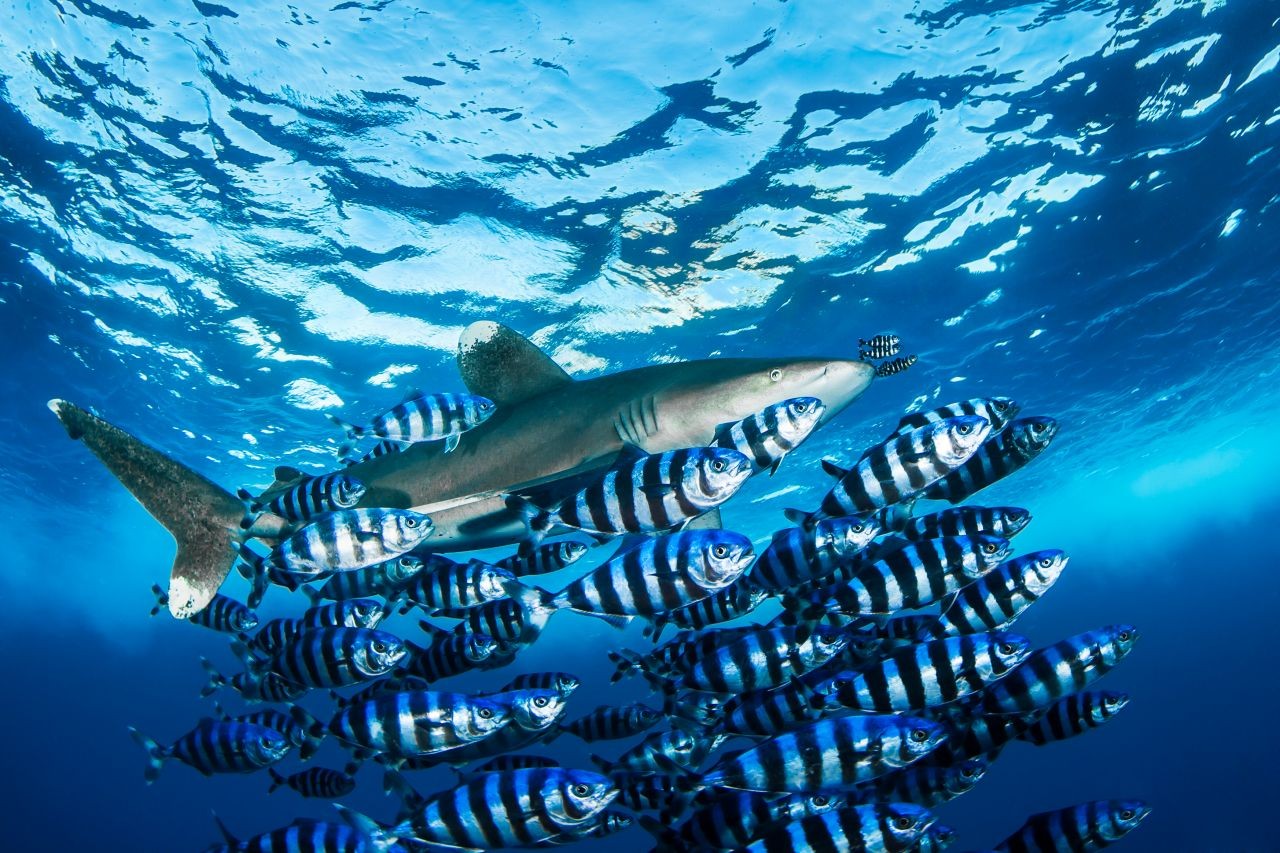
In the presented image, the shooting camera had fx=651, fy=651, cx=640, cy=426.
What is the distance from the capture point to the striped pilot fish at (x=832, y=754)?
10.5 feet

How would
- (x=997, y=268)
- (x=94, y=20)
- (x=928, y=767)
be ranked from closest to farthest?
(x=928, y=767) < (x=94, y=20) < (x=997, y=268)

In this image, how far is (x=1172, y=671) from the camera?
178 feet

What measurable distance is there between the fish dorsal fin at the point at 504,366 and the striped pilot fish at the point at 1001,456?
3570mm

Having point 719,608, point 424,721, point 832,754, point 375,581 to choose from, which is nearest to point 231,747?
point 375,581

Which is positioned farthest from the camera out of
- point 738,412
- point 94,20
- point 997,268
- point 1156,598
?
point 1156,598

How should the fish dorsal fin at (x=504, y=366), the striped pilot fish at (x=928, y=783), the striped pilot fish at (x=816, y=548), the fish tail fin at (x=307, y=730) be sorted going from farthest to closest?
the fish dorsal fin at (x=504, y=366) < the fish tail fin at (x=307, y=730) < the striped pilot fish at (x=928, y=783) < the striped pilot fish at (x=816, y=548)

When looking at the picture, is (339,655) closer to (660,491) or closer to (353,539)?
(353,539)

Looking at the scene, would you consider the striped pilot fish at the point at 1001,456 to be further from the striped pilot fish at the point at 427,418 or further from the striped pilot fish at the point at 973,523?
the striped pilot fish at the point at 427,418

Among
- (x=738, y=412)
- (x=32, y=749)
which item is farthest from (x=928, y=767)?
(x=32, y=749)

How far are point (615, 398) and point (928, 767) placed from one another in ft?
11.4

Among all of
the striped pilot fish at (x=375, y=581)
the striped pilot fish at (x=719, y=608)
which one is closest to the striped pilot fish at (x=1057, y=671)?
the striped pilot fish at (x=719, y=608)

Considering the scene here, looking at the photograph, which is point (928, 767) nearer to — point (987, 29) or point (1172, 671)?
point (987, 29)

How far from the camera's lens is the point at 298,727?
16.7 ft

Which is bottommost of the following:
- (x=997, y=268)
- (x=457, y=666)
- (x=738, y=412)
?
(x=457, y=666)
